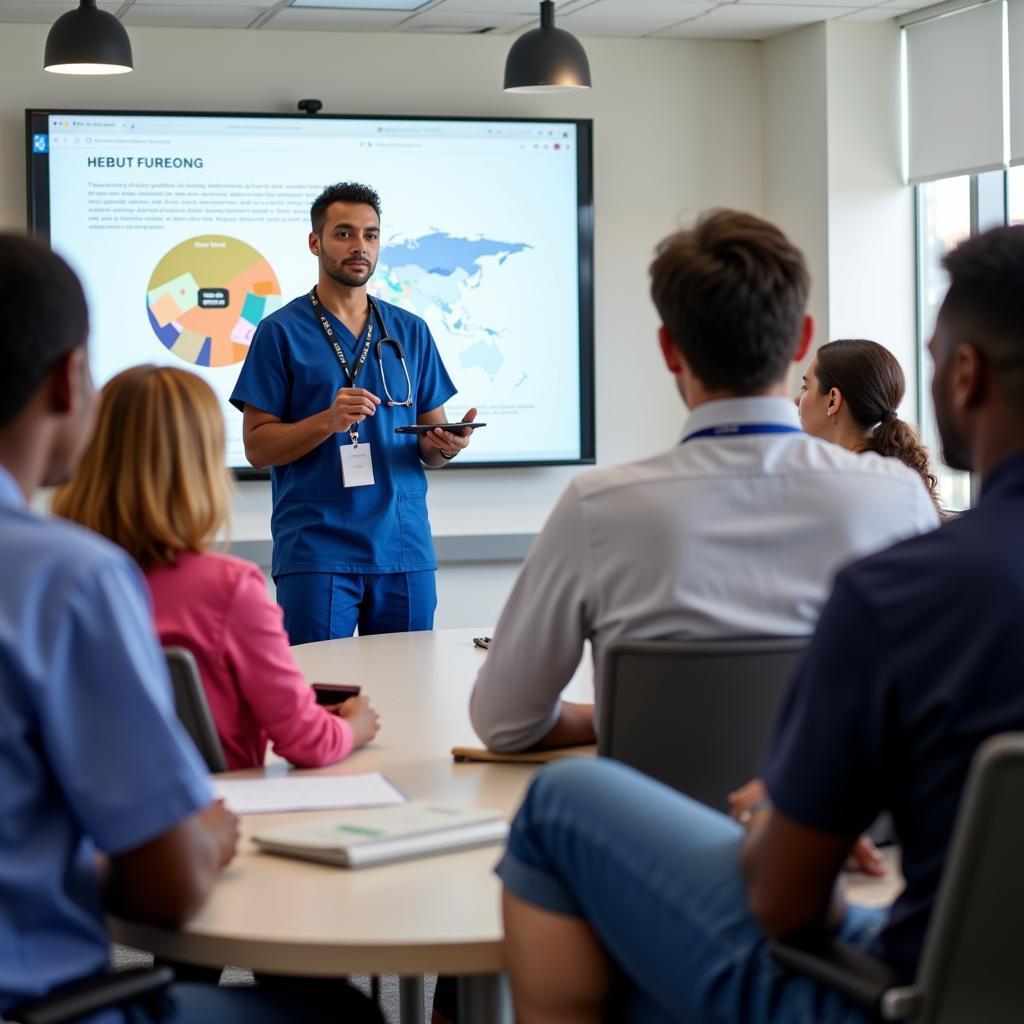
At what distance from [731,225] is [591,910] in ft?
2.80

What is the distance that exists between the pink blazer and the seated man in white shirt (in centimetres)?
31

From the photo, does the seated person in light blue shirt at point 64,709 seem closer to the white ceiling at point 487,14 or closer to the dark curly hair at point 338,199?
the dark curly hair at point 338,199

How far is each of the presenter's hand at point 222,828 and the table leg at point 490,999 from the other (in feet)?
1.02

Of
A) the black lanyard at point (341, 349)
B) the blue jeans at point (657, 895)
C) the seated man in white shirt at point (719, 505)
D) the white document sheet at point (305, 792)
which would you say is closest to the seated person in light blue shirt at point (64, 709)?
the blue jeans at point (657, 895)

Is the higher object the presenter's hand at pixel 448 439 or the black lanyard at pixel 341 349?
the black lanyard at pixel 341 349

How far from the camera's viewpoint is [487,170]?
5848mm

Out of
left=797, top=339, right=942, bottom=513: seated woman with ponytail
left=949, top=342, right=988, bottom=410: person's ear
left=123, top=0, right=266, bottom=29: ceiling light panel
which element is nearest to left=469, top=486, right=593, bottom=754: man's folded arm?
left=949, top=342, right=988, bottom=410: person's ear

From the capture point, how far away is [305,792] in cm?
188

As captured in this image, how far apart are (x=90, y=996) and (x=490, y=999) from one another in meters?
0.49

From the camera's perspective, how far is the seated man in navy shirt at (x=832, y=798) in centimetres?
118

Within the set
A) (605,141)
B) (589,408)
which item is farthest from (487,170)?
(589,408)

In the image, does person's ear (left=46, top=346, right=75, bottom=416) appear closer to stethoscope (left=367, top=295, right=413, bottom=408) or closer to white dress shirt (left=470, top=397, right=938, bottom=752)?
white dress shirt (left=470, top=397, right=938, bottom=752)

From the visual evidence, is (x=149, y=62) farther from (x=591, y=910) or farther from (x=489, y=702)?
(x=591, y=910)

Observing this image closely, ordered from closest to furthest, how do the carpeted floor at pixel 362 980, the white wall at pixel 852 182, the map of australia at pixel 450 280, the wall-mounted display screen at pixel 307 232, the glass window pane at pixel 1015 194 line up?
the carpeted floor at pixel 362 980
the wall-mounted display screen at pixel 307 232
the glass window pane at pixel 1015 194
the map of australia at pixel 450 280
the white wall at pixel 852 182
